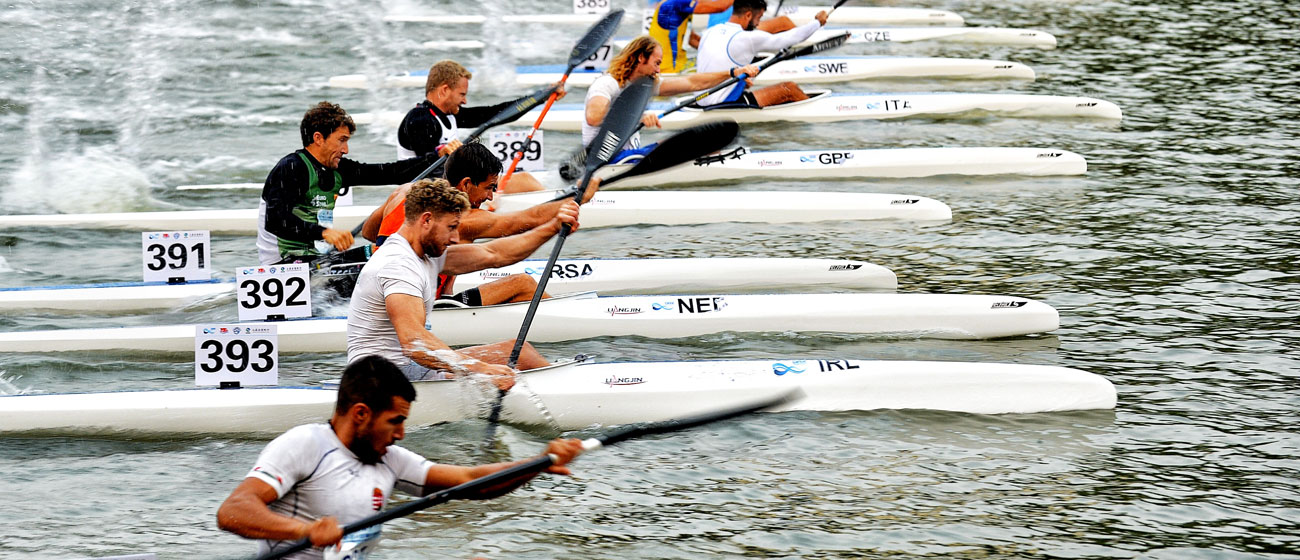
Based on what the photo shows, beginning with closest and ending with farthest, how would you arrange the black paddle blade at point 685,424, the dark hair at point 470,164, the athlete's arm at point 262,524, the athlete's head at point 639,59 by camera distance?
the athlete's arm at point 262,524 < the black paddle blade at point 685,424 < the dark hair at point 470,164 < the athlete's head at point 639,59

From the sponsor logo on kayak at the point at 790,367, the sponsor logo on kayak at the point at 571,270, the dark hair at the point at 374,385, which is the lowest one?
the sponsor logo on kayak at the point at 790,367

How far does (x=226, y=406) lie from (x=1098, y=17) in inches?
596

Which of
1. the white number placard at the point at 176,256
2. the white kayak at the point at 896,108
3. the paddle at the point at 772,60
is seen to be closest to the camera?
the white number placard at the point at 176,256

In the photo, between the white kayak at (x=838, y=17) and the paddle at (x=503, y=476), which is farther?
the white kayak at (x=838, y=17)

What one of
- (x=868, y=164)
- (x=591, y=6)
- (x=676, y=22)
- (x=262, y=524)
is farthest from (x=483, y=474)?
(x=591, y=6)

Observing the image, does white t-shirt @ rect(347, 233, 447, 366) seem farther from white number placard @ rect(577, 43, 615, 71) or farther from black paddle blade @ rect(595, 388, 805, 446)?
white number placard @ rect(577, 43, 615, 71)

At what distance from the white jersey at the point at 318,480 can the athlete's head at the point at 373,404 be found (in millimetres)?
66

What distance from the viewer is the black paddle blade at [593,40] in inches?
446

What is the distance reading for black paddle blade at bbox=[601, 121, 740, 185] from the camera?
782 cm

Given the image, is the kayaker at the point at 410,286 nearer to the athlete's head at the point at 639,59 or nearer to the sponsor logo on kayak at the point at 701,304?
the sponsor logo on kayak at the point at 701,304

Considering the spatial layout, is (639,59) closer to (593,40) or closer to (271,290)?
(593,40)

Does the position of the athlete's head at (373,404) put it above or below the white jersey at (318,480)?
above

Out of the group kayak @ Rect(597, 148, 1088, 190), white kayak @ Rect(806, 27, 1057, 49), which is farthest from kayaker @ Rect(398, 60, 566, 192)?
white kayak @ Rect(806, 27, 1057, 49)

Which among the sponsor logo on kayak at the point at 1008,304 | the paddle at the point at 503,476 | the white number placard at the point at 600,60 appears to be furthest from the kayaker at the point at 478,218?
the white number placard at the point at 600,60
